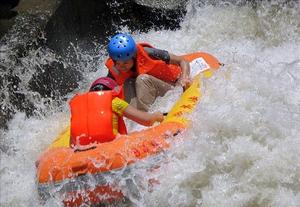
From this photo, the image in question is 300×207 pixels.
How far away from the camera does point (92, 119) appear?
4.33 metres

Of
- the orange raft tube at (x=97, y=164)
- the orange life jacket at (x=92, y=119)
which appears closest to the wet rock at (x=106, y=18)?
the orange life jacket at (x=92, y=119)

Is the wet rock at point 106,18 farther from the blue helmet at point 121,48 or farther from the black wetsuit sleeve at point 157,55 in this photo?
the blue helmet at point 121,48

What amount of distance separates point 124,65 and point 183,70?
548 millimetres

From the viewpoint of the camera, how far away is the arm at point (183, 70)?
16.0 feet

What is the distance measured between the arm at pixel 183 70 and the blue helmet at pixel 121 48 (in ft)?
1.75

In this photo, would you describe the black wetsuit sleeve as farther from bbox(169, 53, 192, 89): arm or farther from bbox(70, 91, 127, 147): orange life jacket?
bbox(70, 91, 127, 147): orange life jacket

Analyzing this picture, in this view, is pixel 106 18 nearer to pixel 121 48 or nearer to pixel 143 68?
pixel 143 68

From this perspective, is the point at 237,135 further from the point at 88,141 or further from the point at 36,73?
the point at 36,73

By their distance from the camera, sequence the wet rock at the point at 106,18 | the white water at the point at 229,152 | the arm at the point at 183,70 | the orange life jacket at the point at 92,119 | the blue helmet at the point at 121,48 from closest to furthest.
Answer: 1. the white water at the point at 229,152
2. the orange life jacket at the point at 92,119
3. the blue helmet at the point at 121,48
4. the arm at the point at 183,70
5. the wet rock at the point at 106,18

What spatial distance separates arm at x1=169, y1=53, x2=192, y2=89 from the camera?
4891 millimetres

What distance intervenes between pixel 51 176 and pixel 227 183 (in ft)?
4.26

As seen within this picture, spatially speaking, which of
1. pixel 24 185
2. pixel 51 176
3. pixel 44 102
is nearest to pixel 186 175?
pixel 51 176

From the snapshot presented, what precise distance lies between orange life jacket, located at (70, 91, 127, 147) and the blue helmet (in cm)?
36

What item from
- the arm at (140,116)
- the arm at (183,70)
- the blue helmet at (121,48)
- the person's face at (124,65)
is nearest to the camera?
the arm at (140,116)
